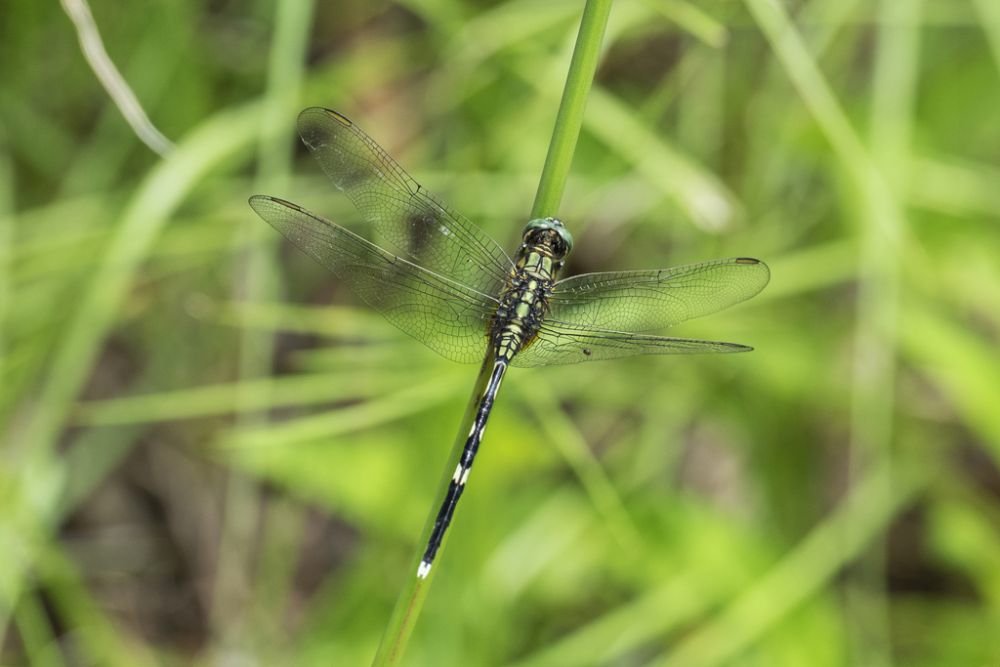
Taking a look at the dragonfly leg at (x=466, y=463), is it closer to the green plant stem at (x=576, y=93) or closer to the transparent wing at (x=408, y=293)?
the transparent wing at (x=408, y=293)

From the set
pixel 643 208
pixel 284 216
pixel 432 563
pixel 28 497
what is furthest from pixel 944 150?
pixel 28 497

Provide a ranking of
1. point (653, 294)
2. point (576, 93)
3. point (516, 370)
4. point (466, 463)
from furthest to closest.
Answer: point (516, 370) < point (653, 294) < point (466, 463) < point (576, 93)

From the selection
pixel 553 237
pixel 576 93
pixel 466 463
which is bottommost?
pixel 466 463

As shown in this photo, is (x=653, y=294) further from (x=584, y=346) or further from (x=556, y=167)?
(x=556, y=167)

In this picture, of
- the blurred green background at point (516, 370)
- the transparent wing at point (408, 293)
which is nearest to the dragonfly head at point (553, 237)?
the transparent wing at point (408, 293)

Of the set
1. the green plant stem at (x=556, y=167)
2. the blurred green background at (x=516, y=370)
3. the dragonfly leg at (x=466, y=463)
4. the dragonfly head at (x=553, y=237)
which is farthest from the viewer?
the blurred green background at (x=516, y=370)

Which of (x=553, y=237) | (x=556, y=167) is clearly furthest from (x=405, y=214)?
(x=556, y=167)

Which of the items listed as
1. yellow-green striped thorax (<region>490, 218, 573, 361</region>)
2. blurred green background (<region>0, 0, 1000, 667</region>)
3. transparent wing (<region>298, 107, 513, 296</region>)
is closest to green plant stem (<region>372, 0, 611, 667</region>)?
yellow-green striped thorax (<region>490, 218, 573, 361</region>)
